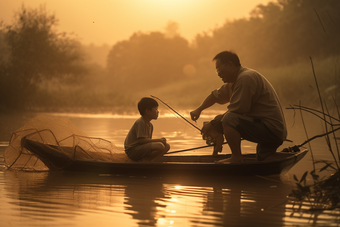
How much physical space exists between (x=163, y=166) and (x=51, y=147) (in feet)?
4.45

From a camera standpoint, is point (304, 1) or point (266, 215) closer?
point (266, 215)

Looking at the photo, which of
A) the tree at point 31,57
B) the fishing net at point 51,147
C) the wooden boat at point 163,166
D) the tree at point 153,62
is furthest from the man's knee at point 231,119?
the tree at point 153,62

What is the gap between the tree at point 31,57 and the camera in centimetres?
2092

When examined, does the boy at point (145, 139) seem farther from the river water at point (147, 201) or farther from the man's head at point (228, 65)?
the man's head at point (228, 65)

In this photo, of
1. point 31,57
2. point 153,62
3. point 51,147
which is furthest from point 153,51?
point 51,147

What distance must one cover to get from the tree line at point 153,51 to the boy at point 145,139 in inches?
83.3

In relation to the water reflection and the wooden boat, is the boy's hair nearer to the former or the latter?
the wooden boat

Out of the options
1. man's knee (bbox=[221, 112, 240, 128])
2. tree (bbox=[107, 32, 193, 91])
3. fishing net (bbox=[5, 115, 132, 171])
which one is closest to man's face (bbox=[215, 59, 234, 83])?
man's knee (bbox=[221, 112, 240, 128])

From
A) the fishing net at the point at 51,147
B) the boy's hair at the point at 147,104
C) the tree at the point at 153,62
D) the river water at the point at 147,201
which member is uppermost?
the tree at the point at 153,62

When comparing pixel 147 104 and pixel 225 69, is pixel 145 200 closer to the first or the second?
pixel 147 104

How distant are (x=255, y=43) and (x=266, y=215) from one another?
38992 mm

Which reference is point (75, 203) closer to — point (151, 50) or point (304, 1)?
point (304, 1)

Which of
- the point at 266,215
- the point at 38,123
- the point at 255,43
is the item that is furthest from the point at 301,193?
the point at 255,43

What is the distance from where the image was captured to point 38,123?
6.08m
